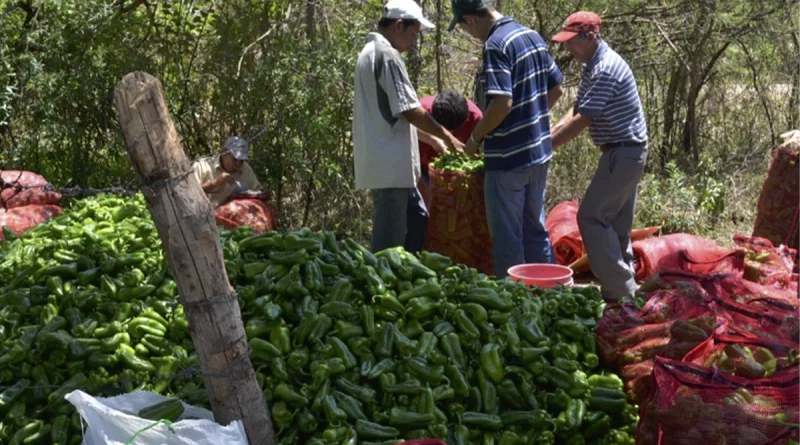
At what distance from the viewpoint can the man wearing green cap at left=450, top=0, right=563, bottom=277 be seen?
5754mm

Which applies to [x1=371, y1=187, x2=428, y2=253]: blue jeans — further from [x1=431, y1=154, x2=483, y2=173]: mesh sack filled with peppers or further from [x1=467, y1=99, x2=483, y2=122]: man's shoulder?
[x1=467, y1=99, x2=483, y2=122]: man's shoulder

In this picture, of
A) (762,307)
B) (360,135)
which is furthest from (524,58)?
(762,307)

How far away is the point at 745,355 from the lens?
12.5ft

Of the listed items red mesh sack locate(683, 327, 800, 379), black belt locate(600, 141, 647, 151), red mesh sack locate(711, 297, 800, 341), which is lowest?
red mesh sack locate(683, 327, 800, 379)

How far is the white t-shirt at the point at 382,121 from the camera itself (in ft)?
19.5

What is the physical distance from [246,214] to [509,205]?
2.36m

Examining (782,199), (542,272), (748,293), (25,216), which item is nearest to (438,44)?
(782,199)

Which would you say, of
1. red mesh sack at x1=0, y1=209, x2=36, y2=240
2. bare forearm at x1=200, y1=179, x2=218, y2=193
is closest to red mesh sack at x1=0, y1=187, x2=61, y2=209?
red mesh sack at x1=0, y1=209, x2=36, y2=240

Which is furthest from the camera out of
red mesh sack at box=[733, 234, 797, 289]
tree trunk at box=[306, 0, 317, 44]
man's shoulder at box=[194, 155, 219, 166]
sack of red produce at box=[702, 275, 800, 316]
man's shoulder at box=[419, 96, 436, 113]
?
tree trunk at box=[306, 0, 317, 44]

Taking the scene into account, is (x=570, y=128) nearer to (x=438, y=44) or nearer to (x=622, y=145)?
(x=622, y=145)

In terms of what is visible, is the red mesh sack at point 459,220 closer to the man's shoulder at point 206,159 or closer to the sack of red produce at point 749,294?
the man's shoulder at point 206,159

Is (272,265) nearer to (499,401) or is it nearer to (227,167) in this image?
(499,401)

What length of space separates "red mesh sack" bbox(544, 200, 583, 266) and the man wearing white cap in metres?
A: 1.46

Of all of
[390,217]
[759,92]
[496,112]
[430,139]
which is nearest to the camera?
[496,112]
